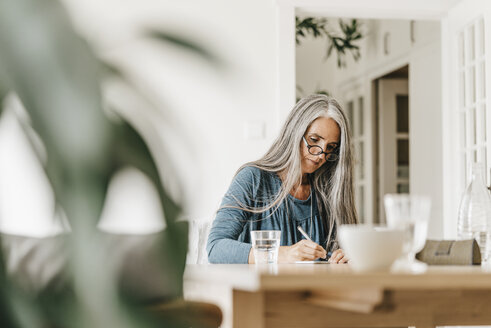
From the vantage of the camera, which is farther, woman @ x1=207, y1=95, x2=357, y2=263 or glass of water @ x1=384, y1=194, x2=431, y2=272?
woman @ x1=207, y1=95, x2=357, y2=263

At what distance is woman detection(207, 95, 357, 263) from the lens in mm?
2350

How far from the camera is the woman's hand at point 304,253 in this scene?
1.78m

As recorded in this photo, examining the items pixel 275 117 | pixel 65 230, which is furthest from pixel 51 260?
pixel 275 117

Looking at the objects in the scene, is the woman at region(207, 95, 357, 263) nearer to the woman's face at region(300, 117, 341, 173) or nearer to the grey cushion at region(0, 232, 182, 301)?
the woman's face at region(300, 117, 341, 173)

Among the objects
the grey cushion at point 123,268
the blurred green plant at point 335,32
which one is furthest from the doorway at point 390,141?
the grey cushion at point 123,268

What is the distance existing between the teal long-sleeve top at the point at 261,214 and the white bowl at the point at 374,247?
46.5 inches

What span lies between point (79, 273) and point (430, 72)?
5.08 meters

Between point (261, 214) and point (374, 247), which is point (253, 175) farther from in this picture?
point (374, 247)

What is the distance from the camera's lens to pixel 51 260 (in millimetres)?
431

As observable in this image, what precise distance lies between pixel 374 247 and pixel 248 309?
0.95 feet

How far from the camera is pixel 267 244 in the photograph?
5.59ft

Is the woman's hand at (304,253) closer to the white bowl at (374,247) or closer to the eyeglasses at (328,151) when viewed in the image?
the eyeglasses at (328,151)

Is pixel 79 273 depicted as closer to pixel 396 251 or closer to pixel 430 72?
pixel 396 251

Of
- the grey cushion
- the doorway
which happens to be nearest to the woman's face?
the grey cushion
